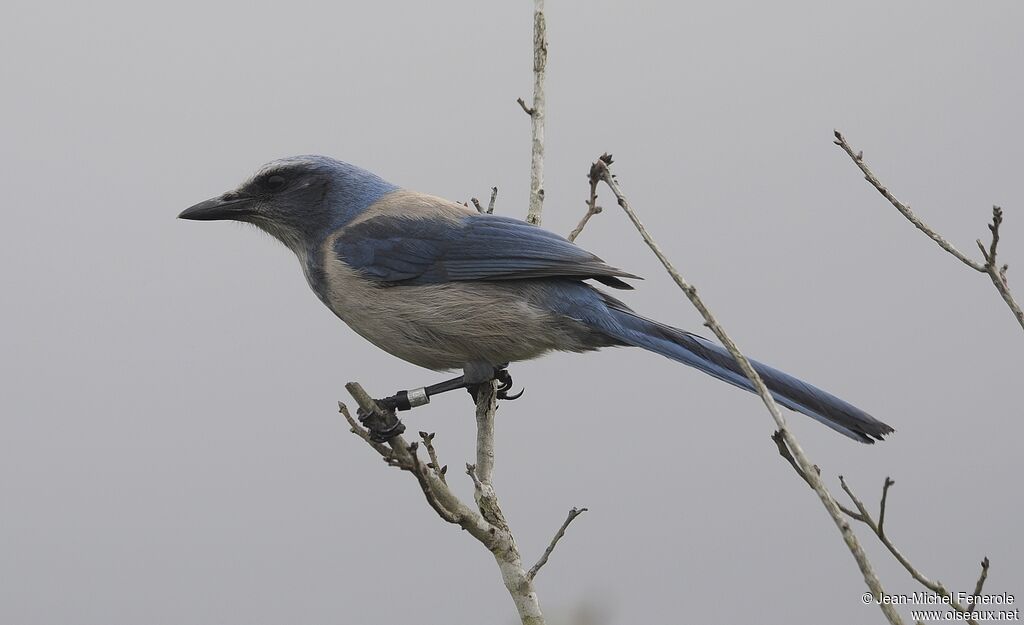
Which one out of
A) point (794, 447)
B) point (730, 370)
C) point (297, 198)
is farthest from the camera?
point (297, 198)

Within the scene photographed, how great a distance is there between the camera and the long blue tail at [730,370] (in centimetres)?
320

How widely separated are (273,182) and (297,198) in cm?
14

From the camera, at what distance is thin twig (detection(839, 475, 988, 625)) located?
8.20ft

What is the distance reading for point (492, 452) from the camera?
4.15m

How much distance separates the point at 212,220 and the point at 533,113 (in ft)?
5.01

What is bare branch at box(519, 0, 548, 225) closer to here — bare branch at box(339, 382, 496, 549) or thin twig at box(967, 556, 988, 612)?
bare branch at box(339, 382, 496, 549)

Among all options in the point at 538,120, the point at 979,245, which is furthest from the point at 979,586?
the point at 538,120

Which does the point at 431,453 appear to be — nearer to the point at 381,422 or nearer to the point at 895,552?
the point at 381,422

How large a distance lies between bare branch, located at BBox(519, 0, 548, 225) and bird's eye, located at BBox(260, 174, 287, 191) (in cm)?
111

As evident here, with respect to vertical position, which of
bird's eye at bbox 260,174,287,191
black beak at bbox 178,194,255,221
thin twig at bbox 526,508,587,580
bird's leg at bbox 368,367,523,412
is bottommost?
thin twig at bbox 526,508,587,580

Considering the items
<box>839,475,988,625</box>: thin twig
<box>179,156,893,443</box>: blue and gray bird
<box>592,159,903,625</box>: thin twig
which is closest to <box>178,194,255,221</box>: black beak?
<box>179,156,893,443</box>: blue and gray bird

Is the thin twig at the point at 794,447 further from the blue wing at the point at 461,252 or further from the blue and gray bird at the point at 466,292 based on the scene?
the blue wing at the point at 461,252

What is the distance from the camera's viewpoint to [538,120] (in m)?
4.71

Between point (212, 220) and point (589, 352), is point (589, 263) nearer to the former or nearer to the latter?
point (589, 352)
